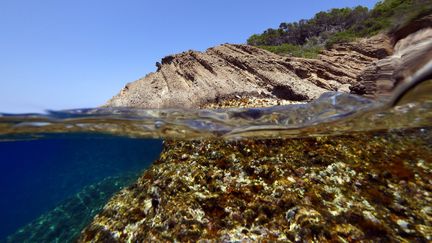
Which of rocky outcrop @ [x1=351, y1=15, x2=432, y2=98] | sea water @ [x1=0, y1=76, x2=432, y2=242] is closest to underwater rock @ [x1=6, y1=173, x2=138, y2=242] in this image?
sea water @ [x1=0, y1=76, x2=432, y2=242]

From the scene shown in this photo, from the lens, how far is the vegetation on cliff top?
2050 centimetres

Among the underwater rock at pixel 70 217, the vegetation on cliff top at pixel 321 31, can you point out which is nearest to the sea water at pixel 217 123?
the underwater rock at pixel 70 217

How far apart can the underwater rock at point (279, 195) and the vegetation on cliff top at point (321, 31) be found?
41.3 feet

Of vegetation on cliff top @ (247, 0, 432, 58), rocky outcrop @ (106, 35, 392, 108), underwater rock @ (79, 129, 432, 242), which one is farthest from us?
vegetation on cliff top @ (247, 0, 432, 58)

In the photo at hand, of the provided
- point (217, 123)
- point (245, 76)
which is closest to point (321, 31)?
point (245, 76)

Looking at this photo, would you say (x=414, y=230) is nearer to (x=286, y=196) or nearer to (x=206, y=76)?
(x=286, y=196)

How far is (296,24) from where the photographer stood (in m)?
33.7

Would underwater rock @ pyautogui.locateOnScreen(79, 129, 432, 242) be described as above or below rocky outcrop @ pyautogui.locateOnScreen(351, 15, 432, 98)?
below

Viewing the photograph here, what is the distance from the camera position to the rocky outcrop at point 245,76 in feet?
46.6

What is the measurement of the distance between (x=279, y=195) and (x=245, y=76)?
10.3m

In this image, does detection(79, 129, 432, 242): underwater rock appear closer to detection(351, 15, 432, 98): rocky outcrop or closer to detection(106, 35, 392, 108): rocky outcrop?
detection(351, 15, 432, 98): rocky outcrop

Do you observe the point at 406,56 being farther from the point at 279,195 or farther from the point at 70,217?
the point at 70,217

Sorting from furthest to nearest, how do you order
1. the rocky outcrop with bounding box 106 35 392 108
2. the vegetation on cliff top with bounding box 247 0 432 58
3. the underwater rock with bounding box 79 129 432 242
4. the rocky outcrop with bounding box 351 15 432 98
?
the vegetation on cliff top with bounding box 247 0 432 58 → the rocky outcrop with bounding box 106 35 392 108 → the rocky outcrop with bounding box 351 15 432 98 → the underwater rock with bounding box 79 129 432 242

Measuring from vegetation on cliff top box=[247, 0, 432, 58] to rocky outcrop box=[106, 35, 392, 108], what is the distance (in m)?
2.78
